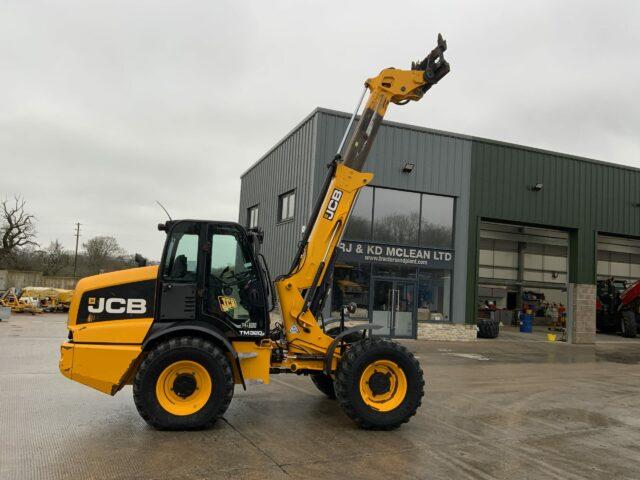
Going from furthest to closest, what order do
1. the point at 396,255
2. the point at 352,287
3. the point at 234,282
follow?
1. the point at 396,255
2. the point at 352,287
3. the point at 234,282

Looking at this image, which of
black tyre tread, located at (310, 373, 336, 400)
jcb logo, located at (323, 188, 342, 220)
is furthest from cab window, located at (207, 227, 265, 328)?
black tyre tread, located at (310, 373, 336, 400)

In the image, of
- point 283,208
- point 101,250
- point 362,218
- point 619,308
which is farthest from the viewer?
point 101,250

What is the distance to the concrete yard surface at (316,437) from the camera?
4.91m

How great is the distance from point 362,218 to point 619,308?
16223 millimetres

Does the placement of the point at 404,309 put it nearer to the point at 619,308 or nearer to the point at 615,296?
the point at 619,308

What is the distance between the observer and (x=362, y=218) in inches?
717

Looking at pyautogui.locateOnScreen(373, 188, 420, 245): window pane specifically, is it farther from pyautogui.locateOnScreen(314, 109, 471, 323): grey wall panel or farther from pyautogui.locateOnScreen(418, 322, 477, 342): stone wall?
pyautogui.locateOnScreen(418, 322, 477, 342): stone wall

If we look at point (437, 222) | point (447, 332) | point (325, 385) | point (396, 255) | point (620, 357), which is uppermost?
point (437, 222)

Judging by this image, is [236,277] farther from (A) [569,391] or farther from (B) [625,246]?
(B) [625,246]

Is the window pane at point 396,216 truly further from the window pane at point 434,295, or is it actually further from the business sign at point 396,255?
the window pane at point 434,295

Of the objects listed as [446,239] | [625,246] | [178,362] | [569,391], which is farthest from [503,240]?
[178,362]

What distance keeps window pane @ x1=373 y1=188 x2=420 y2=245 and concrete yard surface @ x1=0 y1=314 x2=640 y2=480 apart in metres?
8.80

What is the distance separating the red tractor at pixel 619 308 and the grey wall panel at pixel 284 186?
1732 centimetres

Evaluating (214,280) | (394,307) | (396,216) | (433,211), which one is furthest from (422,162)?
(214,280)
